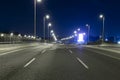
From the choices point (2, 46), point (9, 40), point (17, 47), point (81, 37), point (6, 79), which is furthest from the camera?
point (81, 37)

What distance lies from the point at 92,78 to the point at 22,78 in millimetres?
2828

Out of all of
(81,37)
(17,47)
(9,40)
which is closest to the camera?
(17,47)

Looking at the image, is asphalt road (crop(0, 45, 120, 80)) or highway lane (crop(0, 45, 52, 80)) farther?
highway lane (crop(0, 45, 52, 80))

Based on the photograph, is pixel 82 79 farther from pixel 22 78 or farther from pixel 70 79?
pixel 22 78

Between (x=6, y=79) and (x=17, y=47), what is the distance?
26.9 meters

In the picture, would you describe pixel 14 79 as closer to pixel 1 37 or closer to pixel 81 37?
pixel 1 37

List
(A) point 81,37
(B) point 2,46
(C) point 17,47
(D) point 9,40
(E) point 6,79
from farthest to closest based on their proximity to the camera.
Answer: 1. (A) point 81,37
2. (D) point 9,40
3. (C) point 17,47
4. (B) point 2,46
5. (E) point 6,79

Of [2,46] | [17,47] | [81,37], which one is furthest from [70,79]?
[81,37]

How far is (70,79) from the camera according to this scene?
9539mm

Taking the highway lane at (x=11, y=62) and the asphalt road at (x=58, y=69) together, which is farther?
the highway lane at (x=11, y=62)

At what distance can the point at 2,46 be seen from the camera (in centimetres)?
3139

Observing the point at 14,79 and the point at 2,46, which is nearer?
the point at 14,79

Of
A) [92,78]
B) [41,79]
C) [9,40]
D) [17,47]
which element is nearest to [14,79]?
[41,79]

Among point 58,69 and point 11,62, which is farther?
point 11,62
